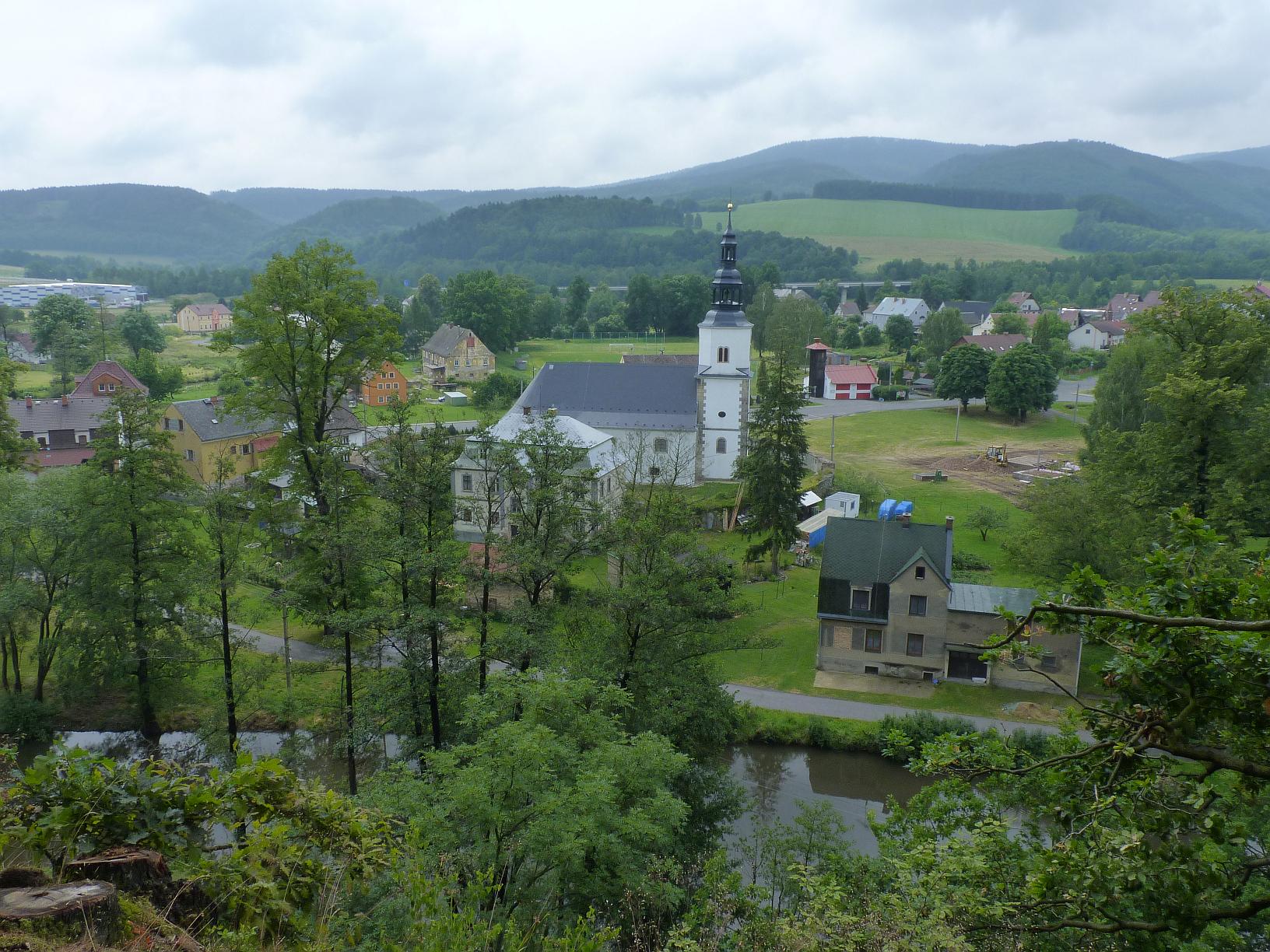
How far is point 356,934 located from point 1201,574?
24.8 feet

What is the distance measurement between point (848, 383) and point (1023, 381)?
651 inches

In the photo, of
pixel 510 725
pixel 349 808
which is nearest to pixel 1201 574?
pixel 349 808

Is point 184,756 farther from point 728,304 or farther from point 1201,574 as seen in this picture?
point 728,304

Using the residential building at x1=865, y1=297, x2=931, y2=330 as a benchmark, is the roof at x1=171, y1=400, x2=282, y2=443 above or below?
below

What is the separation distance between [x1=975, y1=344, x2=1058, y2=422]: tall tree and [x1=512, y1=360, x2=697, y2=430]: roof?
1155 inches

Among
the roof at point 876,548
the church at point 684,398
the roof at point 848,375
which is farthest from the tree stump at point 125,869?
the roof at point 848,375

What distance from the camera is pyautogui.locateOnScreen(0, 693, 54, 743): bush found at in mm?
22875

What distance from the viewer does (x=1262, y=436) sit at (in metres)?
21.5

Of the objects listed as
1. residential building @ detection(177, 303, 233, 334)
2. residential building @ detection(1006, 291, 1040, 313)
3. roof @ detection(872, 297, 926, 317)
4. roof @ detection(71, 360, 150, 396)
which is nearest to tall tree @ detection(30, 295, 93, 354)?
roof @ detection(71, 360, 150, 396)

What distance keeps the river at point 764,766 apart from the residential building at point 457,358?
6141cm

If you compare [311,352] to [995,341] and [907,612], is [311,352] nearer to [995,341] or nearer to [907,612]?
[907,612]

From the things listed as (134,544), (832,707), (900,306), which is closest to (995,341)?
(900,306)

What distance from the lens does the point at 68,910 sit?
5.69 m

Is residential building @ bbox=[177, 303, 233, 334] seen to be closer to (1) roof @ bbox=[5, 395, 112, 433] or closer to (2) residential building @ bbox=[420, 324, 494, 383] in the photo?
(2) residential building @ bbox=[420, 324, 494, 383]
